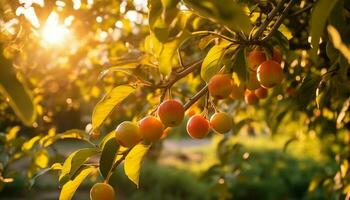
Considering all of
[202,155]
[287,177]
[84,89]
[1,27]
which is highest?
[1,27]

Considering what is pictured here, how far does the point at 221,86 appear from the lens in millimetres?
984

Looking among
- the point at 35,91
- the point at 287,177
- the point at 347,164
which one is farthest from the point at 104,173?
the point at 287,177

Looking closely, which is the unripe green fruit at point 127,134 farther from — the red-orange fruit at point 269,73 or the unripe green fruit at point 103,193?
the red-orange fruit at point 269,73

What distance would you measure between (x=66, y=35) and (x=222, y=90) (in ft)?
5.29

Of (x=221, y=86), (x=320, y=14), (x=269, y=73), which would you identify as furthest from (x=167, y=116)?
(x=320, y=14)

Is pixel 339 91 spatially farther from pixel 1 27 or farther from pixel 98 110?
pixel 1 27

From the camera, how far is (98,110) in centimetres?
112

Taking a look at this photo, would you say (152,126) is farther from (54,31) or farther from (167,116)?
(54,31)

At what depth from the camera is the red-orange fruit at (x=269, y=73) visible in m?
1.02

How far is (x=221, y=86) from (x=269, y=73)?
4.4 inches

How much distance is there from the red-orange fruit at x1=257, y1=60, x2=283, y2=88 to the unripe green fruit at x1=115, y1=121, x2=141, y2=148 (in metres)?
0.28

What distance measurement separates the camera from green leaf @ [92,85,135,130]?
43.4 inches

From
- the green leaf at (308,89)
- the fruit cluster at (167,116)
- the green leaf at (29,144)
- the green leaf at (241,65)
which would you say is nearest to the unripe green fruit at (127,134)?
the fruit cluster at (167,116)

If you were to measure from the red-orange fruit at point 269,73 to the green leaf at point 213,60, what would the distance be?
9cm
